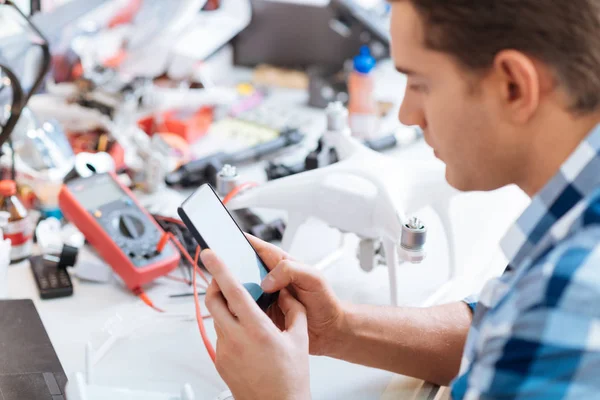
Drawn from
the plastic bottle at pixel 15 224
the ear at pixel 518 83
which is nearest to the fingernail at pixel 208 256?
the ear at pixel 518 83

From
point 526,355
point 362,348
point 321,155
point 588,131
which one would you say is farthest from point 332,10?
point 526,355

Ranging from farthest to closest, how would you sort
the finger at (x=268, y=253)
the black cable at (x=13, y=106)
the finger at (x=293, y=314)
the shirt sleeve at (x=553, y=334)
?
the black cable at (x=13, y=106) → the finger at (x=268, y=253) → the finger at (x=293, y=314) → the shirt sleeve at (x=553, y=334)

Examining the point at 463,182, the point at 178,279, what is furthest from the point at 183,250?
the point at 463,182

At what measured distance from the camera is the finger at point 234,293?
719 millimetres

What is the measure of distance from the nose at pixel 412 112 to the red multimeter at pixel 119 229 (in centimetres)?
47

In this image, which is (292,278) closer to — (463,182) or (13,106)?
(463,182)

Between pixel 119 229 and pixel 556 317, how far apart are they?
712 millimetres

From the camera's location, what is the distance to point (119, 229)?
3.58 ft

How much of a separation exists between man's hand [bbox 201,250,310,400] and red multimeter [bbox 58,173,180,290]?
0.33m

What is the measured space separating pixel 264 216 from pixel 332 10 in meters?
0.82

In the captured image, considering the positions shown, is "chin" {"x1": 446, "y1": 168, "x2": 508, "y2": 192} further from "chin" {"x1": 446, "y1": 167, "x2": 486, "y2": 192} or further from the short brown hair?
the short brown hair

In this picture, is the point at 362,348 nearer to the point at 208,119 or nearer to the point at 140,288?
the point at 140,288

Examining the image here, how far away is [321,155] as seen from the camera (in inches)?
48.9

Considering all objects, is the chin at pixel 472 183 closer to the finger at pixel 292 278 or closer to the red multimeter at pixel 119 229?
the finger at pixel 292 278
